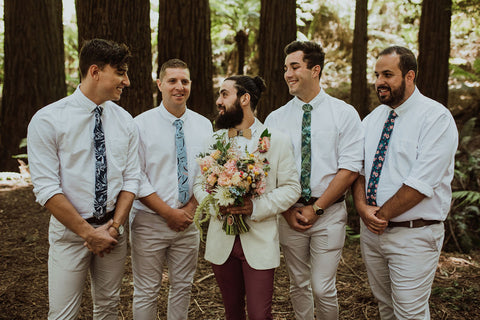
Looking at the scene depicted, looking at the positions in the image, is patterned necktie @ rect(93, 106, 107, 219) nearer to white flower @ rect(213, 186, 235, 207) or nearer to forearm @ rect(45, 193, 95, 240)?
forearm @ rect(45, 193, 95, 240)

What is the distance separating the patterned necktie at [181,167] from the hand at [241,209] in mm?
621

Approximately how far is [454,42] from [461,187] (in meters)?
11.7

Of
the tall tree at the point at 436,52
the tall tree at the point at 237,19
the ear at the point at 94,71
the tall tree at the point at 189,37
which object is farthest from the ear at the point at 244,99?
the tall tree at the point at 237,19

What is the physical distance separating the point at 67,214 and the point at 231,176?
1.25 meters

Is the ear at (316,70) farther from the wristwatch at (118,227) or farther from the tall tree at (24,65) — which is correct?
the tall tree at (24,65)

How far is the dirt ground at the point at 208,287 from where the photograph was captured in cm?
462

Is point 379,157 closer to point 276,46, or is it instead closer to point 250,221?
point 250,221

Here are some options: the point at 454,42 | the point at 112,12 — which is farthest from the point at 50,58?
the point at 454,42

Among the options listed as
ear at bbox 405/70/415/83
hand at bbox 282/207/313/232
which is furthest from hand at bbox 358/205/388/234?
ear at bbox 405/70/415/83

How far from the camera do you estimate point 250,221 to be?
11.3ft

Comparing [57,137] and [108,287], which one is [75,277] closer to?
[108,287]

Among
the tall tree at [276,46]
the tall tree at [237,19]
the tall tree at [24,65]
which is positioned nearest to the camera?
the tall tree at [276,46]

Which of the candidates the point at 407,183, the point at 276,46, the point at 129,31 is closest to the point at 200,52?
the point at 276,46

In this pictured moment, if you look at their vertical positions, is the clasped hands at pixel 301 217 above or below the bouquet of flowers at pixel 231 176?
below
